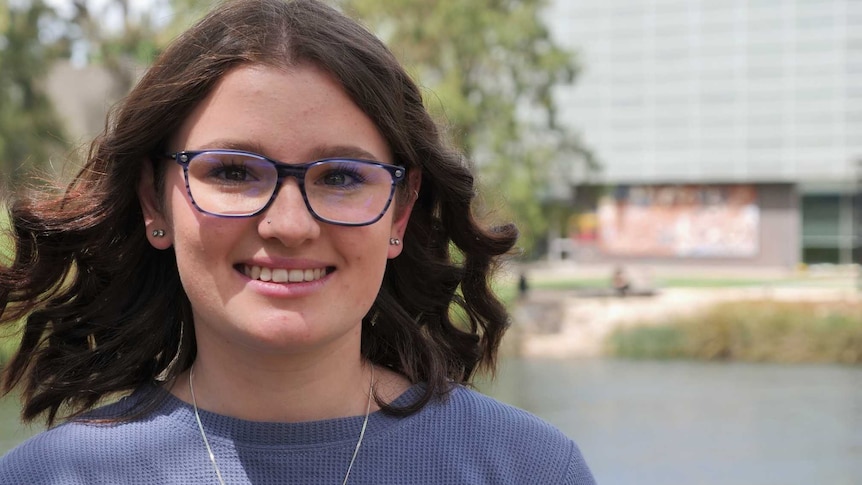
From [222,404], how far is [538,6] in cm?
1932

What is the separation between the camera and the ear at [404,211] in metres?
1.61

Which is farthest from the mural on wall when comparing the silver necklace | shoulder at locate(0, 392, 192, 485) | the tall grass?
shoulder at locate(0, 392, 192, 485)

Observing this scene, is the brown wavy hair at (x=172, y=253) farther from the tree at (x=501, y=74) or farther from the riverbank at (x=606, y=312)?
the tree at (x=501, y=74)

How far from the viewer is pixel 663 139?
34.8 m

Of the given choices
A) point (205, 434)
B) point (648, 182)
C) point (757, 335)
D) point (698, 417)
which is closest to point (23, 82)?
point (698, 417)

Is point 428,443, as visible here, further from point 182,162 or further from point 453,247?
point 182,162

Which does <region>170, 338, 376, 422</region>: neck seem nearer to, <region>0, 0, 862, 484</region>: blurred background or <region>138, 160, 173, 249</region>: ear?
<region>138, 160, 173, 249</region>: ear

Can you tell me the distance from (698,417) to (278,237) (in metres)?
12.1

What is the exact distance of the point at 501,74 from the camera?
1992 cm

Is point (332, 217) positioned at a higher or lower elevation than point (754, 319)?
higher

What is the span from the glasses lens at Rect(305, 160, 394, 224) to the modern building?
32.0 m

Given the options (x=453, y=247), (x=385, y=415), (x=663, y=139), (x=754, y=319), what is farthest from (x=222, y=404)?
(x=663, y=139)

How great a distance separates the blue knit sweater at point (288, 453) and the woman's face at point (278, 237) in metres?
0.15

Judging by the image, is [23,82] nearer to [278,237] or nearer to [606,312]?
[606,312]
